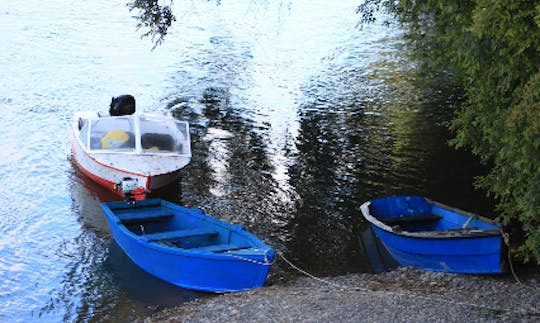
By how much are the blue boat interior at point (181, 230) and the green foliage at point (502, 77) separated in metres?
4.57

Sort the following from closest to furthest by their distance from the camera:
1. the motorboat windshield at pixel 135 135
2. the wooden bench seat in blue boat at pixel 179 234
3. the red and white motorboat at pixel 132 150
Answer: the wooden bench seat in blue boat at pixel 179 234 → the red and white motorboat at pixel 132 150 → the motorboat windshield at pixel 135 135

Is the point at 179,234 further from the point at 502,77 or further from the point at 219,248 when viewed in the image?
the point at 502,77

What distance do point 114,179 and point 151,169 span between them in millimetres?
1128

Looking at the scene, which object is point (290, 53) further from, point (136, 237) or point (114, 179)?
point (136, 237)

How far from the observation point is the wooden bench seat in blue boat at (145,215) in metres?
15.2

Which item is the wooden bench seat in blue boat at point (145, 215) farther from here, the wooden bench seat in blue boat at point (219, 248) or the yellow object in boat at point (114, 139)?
the yellow object in boat at point (114, 139)

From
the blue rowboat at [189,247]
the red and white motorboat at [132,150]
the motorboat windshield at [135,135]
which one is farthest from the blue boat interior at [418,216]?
the motorboat windshield at [135,135]

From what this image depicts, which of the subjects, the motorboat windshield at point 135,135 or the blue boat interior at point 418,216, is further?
the motorboat windshield at point 135,135

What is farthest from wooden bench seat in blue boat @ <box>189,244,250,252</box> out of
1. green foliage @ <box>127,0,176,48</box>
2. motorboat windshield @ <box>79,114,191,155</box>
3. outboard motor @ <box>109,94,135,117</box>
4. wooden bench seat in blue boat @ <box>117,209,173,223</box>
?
green foliage @ <box>127,0,176,48</box>

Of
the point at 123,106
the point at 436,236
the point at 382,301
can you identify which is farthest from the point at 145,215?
the point at 436,236

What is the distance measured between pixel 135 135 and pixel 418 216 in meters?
7.74

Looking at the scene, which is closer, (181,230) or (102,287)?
(102,287)

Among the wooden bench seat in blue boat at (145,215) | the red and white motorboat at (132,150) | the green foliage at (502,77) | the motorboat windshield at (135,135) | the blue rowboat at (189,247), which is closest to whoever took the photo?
the green foliage at (502,77)

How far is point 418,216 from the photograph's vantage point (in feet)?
48.7
